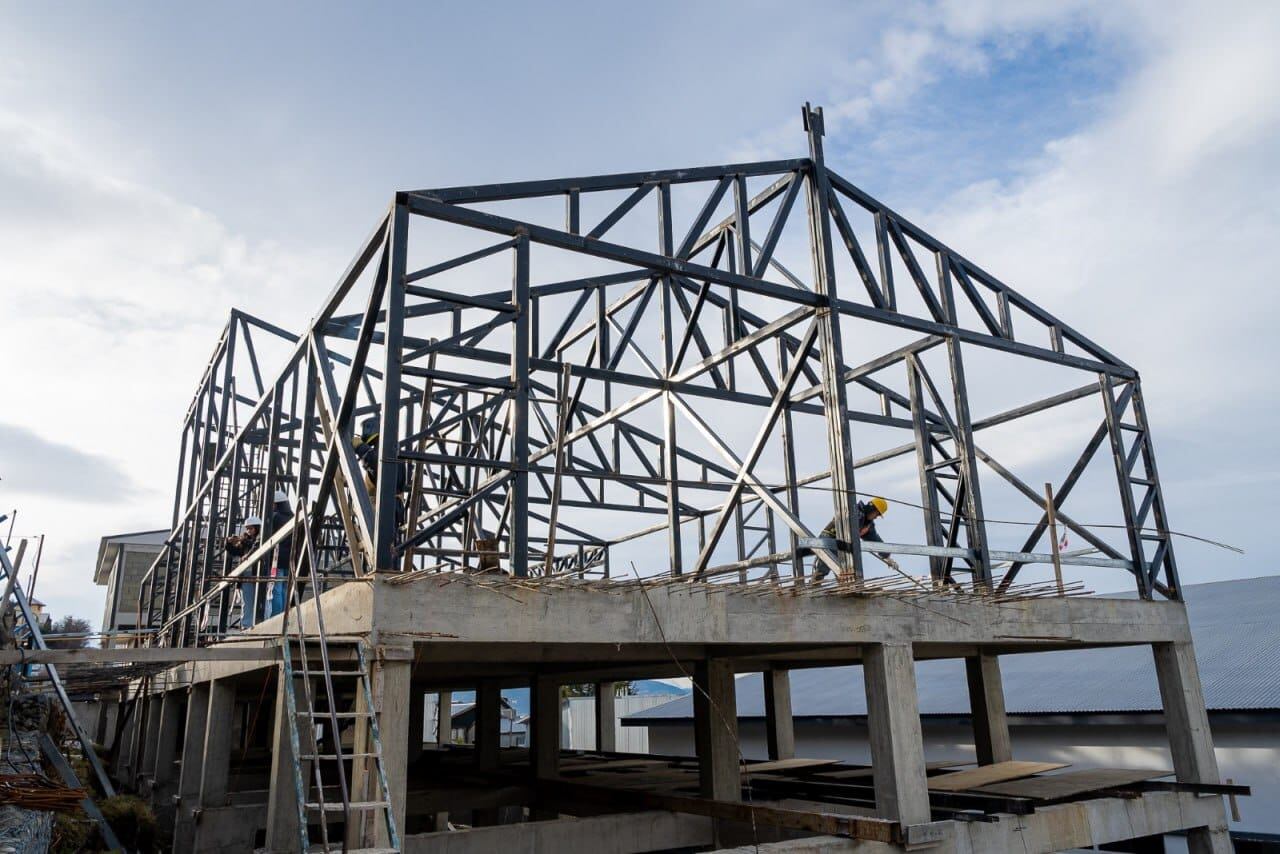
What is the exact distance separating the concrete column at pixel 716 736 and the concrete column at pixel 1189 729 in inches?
261

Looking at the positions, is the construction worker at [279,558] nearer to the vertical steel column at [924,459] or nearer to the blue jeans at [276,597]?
the blue jeans at [276,597]

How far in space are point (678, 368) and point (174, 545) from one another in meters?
14.3

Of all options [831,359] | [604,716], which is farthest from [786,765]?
[604,716]

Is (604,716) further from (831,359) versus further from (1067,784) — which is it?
(831,359)

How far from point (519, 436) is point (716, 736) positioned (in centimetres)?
629

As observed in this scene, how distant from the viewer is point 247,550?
54.8ft

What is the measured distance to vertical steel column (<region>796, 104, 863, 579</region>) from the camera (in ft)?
38.4

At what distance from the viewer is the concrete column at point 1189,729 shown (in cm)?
1305

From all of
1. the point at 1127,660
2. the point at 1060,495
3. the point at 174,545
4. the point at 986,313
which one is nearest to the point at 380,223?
the point at 986,313

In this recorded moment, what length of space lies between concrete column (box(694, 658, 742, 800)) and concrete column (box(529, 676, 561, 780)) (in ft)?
13.2

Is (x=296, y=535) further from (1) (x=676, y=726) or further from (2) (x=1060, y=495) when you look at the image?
(1) (x=676, y=726)

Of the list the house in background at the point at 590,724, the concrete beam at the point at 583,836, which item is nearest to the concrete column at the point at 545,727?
the concrete beam at the point at 583,836

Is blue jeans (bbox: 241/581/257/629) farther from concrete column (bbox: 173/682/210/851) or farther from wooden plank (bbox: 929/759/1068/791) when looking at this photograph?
wooden plank (bbox: 929/759/1068/791)

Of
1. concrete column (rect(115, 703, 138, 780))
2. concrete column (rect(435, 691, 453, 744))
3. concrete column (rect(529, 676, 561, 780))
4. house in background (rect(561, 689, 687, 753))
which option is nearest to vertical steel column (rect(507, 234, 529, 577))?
concrete column (rect(529, 676, 561, 780))
